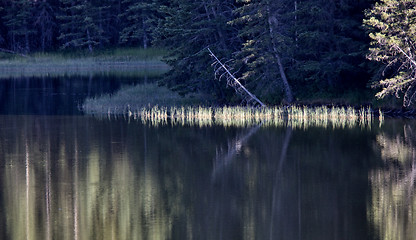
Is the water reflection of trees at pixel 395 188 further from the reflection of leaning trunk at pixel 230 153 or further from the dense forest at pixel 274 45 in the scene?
the dense forest at pixel 274 45

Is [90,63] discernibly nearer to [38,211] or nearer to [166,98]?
[166,98]

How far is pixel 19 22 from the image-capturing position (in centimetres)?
7481

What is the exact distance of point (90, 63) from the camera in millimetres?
72312

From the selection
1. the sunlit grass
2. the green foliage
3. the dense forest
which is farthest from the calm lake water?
the dense forest

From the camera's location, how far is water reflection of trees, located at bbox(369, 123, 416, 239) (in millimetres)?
14102

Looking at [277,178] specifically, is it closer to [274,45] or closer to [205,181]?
[205,181]

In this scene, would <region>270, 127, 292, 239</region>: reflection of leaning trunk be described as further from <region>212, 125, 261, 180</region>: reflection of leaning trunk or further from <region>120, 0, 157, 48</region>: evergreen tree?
<region>120, 0, 157, 48</region>: evergreen tree

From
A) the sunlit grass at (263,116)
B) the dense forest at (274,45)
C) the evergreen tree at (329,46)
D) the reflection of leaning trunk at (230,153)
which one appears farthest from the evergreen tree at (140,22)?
the reflection of leaning trunk at (230,153)

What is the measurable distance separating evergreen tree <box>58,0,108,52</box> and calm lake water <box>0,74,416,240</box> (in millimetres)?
45923

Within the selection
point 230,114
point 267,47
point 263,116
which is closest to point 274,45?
point 267,47

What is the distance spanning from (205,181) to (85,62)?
55809 mm

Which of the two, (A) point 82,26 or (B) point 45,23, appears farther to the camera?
(B) point 45,23

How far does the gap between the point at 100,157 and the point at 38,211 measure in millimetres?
6773

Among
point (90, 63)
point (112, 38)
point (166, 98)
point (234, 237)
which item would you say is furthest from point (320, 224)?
point (112, 38)
